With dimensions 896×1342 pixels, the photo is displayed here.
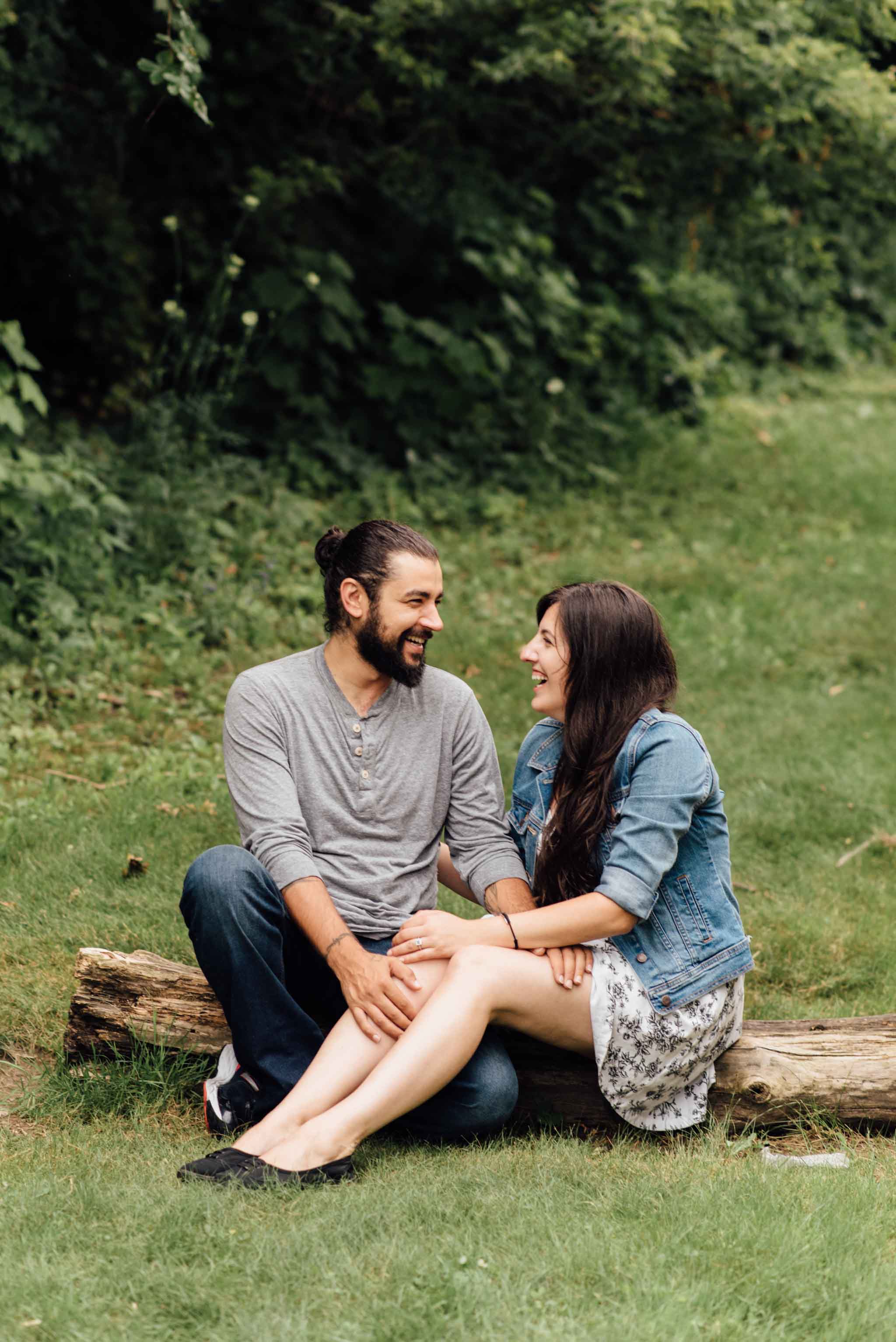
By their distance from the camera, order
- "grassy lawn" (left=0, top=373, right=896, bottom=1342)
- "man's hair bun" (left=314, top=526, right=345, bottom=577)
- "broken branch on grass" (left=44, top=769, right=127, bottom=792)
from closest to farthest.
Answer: "grassy lawn" (left=0, top=373, right=896, bottom=1342) → "man's hair bun" (left=314, top=526, right=345, bottom=577) → "broken branch on grass" (left=44, top=769, right=127, bottom=792)

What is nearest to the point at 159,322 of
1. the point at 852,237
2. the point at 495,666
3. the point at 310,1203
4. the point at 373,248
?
the point at 373,248

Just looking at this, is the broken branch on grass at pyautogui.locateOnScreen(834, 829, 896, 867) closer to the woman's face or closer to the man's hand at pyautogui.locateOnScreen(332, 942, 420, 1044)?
the woman's face

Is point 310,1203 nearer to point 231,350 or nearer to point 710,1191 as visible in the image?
point 710,1191

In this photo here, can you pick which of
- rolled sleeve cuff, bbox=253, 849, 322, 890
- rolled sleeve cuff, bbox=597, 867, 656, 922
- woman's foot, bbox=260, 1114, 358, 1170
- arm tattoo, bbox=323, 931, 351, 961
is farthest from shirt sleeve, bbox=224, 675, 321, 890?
rolled sleeve cuff, bbox=597, 867, 656, 922

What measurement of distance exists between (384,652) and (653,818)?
82 centimetres

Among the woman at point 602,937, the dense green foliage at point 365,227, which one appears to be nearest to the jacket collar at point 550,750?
the woman at point 602,937

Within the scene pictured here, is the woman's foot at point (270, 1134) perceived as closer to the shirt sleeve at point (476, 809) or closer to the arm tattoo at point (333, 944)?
the arm tattoo at point (333, 944)

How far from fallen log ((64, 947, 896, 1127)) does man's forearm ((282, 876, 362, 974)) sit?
404 mm

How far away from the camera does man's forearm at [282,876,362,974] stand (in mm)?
3246

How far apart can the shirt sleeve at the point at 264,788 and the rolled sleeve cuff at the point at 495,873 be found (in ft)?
1.40

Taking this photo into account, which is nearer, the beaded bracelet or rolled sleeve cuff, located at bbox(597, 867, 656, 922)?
rolled sleeve cuff, located at bbox(597, 867, 656, 922)

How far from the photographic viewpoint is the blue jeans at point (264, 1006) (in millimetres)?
3230

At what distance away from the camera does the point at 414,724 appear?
3609mm

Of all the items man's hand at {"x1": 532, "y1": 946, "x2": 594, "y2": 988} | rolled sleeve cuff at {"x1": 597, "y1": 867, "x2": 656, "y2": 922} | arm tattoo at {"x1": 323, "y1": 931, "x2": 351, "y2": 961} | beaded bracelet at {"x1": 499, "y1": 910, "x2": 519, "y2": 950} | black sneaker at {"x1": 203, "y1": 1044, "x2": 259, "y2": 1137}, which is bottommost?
black sneaker at {"x1": 203, "y1": 1044, "x2": 259, "y2": 1137}
